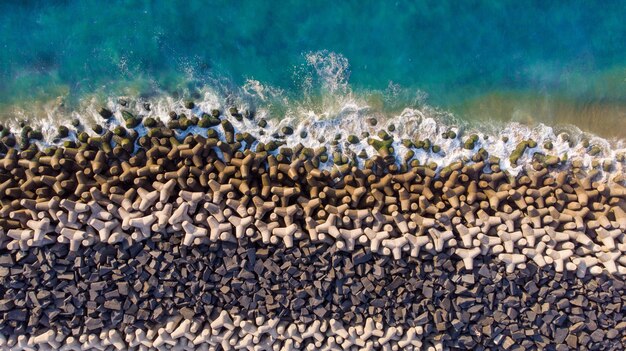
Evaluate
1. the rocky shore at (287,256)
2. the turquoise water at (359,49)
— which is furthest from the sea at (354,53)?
the rocky shore at (287,256)

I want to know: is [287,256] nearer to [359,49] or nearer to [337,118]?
[337,118]

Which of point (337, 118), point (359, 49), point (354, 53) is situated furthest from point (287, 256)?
point (359, 49)

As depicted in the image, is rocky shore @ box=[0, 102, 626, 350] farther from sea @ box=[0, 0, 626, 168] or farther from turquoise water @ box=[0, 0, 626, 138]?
turquoise water @ box=[0, 0, 626, 138]

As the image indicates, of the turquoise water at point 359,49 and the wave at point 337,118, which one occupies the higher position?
the turquoise water at point 359,49

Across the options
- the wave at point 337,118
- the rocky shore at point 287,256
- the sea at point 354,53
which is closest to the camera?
the rocky shore at point 287,256

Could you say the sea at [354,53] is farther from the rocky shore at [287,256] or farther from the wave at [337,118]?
the rocky shore at [287,256]

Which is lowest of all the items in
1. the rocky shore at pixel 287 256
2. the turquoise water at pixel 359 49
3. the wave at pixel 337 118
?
the rocky shore at pixel 287 256

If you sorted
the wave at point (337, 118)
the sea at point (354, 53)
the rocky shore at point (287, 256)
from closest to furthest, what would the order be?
the rocky shore at point (287, 256)
the wave at point (337, 118)
the sea at point (354, 53)
